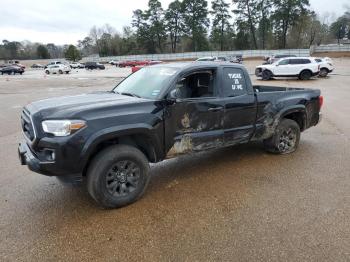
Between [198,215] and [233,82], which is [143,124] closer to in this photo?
[198,215]

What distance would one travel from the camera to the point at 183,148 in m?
4.52

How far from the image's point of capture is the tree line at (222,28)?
258 ft

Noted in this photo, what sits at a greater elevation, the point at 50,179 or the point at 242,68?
the point at 242,68

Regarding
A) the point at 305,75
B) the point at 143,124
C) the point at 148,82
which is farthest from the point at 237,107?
Answer: the point at 305,75

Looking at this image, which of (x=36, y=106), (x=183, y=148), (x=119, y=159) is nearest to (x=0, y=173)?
(x=36, y=106)

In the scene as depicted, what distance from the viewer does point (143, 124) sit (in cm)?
400

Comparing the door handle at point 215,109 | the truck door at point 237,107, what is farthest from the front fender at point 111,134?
the truck door at point 237,107

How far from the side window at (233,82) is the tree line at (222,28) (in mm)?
80522

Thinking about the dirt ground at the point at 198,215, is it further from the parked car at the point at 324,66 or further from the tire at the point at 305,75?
the parked car at the point at 324,66

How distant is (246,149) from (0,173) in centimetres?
447

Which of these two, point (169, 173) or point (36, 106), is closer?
point (36, 106)

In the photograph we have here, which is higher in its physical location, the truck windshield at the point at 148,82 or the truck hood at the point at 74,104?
the truck windshield at the point at 148,82

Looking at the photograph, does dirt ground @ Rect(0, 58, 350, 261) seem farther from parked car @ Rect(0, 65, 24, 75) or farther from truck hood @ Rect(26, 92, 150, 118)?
parked car @ Rect(0, 65, 24, 75)

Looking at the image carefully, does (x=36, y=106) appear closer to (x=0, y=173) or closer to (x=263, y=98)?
(x=0, y=173)
